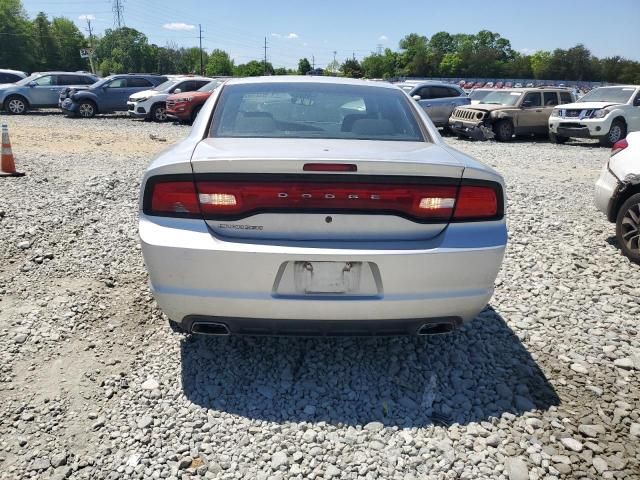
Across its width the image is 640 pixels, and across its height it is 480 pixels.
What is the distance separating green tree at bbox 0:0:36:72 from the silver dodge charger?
95.5 meters

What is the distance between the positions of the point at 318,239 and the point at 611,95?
16.6 metres

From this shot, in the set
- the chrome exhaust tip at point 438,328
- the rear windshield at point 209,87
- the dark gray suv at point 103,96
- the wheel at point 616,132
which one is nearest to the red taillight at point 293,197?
the chrome exhaust tip at point 438,328

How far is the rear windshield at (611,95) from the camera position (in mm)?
15398

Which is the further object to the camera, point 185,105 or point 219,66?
point 219,66

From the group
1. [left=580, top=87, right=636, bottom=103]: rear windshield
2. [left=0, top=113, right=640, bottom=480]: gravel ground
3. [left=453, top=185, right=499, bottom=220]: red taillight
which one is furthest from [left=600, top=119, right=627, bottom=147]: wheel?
[left=453, top=185, right=499, bottom=220]: red taillight

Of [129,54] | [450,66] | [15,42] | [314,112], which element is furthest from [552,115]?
[450,66]

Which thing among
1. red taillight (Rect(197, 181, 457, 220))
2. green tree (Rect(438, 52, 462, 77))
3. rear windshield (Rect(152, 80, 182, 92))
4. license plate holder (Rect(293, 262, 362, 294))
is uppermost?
green tree (Rect(438, 52, 462, 77))

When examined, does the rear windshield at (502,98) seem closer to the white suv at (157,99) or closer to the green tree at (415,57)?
the white suv at (157,99)

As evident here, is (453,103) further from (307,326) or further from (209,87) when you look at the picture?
(307,326)

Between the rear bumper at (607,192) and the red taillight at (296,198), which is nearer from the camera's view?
the red taillight at (296,198)

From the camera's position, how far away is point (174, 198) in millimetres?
2551

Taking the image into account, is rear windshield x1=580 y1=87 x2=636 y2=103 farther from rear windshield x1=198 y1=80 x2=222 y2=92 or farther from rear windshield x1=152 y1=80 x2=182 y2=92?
rear windshield x1=152 y1=80 x2=182 y2=92

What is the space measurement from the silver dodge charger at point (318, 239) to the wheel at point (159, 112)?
18.4m

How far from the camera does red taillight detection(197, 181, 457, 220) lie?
248 cm
